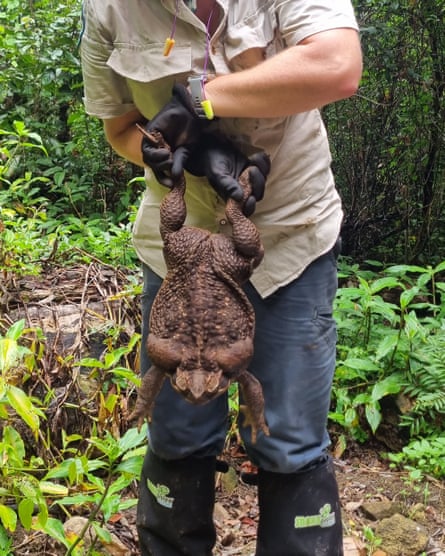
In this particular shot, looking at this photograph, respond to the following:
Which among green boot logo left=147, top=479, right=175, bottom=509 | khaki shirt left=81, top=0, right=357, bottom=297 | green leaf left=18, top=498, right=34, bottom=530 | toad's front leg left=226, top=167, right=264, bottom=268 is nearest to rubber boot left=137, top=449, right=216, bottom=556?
green boot logo left=147, top=479, right=175, bottom=509

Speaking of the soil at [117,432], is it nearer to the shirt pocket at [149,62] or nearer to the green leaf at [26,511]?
the green leaf at [26,511]

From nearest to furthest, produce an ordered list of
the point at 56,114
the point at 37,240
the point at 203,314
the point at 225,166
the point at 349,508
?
the point at 203,314 → the point at 225,166 → the point at 349,508 → the point at 37,240 → the point at 56,114

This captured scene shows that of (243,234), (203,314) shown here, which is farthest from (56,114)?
(203,314)

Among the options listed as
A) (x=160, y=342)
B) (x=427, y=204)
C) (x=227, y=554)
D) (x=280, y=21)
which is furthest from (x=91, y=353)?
(x=427, y=204)

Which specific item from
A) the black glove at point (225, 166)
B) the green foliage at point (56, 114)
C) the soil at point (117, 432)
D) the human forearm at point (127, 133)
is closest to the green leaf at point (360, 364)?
the soil at point (117, 432)

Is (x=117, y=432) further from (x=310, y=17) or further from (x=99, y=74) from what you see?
(x=310, y=17)

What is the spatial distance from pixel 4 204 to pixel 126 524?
2.99 metres

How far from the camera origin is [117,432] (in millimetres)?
3395

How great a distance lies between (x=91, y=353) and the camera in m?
3.73

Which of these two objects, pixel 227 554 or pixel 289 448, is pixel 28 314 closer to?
pixel 227 554

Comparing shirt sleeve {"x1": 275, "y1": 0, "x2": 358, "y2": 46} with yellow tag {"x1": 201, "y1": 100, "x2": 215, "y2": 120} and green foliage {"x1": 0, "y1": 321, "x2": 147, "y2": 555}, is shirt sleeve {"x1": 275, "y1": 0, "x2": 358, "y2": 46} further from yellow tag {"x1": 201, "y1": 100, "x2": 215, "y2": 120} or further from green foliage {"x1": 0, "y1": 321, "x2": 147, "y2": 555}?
green foliage {"x1": 0, "y1": 321, "x2": 147, "y2": 555}

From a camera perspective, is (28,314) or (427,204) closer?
(28,314)

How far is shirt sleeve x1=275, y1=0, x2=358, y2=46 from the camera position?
→ 1.84 metres

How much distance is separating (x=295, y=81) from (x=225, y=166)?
330mm
